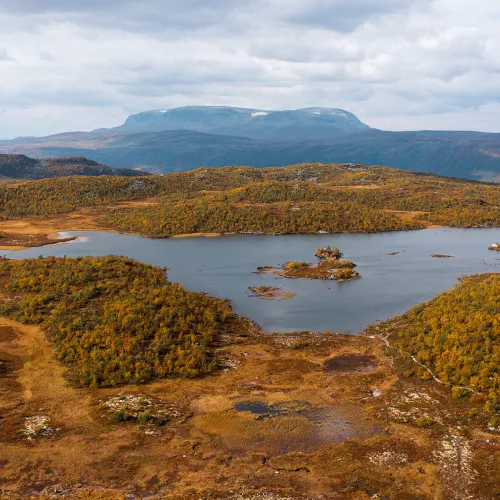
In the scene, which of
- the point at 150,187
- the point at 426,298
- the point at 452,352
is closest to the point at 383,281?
the point at 426,298

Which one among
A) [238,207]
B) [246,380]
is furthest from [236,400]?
[238,207]

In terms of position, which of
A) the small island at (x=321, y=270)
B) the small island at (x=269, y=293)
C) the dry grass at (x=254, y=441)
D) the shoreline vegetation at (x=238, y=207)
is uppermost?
the shoreline vegetation at (x=238, y=207)

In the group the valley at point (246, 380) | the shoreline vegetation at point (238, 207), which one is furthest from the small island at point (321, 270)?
the shoreline vegetation at point (238, 207)

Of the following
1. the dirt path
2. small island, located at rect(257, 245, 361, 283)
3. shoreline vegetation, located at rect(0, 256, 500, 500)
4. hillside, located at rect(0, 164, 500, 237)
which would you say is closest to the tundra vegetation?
shoreline vegetation, located at rect(0, 256, 500, 500)

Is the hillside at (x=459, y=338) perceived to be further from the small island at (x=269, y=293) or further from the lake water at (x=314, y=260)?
the small island at (x=269, y=293)

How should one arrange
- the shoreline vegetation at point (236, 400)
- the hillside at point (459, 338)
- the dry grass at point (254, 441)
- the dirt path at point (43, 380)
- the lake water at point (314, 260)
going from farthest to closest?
the lake water at point (314, 260) → the hillside at point (459, 338) → the dirt path at point (43, 380) → the shoreline vegetation at point (236, 400) → the dry grass at point (254, 441)

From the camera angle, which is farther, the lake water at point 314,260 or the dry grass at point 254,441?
the lake water at point 314,260
